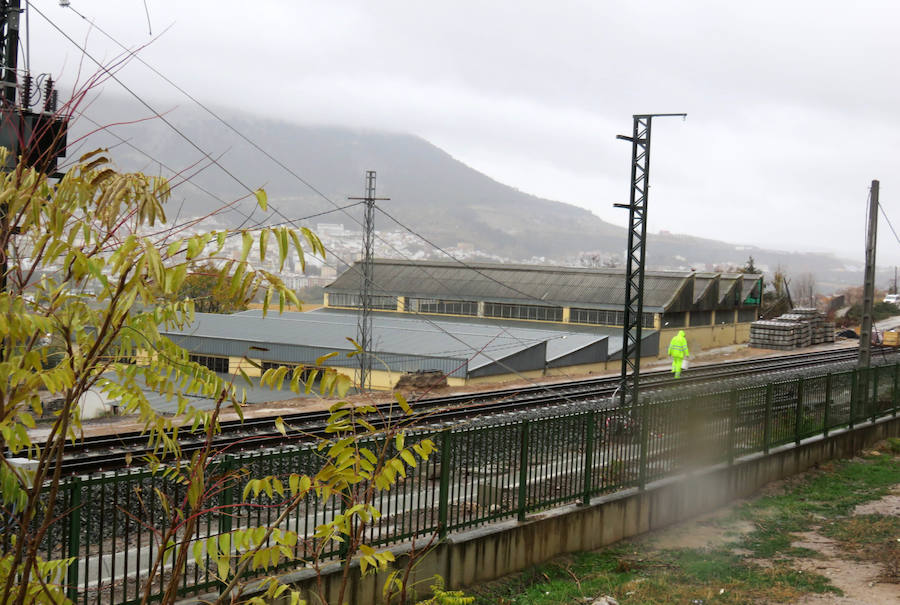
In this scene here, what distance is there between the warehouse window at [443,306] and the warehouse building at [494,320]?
0.09m

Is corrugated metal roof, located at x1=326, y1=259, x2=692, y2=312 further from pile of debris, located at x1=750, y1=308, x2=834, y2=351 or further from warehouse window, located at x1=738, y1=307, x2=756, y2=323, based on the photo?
warehouse window, located at x1=738, y1=307, x2=756, y2=323

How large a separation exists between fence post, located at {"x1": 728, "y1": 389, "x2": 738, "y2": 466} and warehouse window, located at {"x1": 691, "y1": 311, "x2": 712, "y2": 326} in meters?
48.8

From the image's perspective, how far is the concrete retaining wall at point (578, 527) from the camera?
32.0 ft

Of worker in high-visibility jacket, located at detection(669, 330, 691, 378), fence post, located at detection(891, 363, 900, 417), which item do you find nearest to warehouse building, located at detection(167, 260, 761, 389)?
worker in high-visibility jacket, located at detection(669, 330, 691, 378)

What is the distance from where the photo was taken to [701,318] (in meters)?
65.1

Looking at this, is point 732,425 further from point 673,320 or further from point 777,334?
point 777,334

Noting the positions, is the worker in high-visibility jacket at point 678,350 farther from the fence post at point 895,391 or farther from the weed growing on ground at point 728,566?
the weed growing on ground at point 728,566

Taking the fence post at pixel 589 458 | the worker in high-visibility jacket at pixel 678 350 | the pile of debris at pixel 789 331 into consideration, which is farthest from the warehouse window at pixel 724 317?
the fence post at pixel 589 458

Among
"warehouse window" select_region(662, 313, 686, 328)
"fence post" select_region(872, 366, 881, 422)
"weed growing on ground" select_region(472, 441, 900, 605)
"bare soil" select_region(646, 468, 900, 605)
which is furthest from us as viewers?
"warehouse window" select_region(662, 313, 686, 328)

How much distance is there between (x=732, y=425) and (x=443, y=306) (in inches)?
1951

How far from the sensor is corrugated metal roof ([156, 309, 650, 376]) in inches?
1576

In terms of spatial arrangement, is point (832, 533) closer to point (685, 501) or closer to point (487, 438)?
point (685, 501)

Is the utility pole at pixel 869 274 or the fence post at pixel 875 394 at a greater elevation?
the utility pole at pixel 869 274

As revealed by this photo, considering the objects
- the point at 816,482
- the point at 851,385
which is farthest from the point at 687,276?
the point at 816,482
